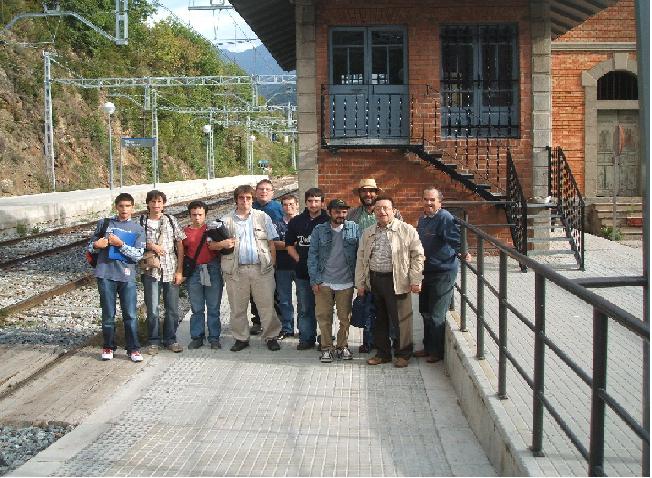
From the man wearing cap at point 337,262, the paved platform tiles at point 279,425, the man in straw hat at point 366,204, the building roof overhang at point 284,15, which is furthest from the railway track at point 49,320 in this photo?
the building roof overhang at point 284,15

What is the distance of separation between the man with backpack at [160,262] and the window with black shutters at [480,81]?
24.4ft

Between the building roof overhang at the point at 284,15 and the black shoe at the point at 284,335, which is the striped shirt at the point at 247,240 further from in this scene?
the building roof overhang at the point at 284,15

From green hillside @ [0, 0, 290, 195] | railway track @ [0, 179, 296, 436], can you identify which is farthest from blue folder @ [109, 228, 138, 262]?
green hillside @ [0, 0, 290, 195]

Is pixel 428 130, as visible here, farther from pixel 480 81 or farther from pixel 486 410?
pixel 486 410

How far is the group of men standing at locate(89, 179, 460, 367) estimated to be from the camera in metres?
8.44

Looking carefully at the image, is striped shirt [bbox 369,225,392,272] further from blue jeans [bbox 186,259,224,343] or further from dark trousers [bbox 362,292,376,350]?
blue jeans [bbox 186,259,224,343]

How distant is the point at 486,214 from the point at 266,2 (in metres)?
5.14

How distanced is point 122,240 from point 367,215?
2383 millimetres

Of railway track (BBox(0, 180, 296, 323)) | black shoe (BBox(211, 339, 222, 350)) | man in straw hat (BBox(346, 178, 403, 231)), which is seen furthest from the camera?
railway track (BBox(0, 180, 296, 323))

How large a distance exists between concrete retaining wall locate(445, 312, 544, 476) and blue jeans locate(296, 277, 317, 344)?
5.26 feet

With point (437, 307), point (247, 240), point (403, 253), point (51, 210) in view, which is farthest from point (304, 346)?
point (51, 210)

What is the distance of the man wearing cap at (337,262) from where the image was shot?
344 inches

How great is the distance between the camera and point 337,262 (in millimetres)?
8781

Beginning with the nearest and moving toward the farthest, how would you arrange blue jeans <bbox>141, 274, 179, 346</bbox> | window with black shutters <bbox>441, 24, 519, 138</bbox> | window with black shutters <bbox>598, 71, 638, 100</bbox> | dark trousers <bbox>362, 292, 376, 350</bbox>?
dark trousers <bbox>362, 292, 376, 350</bbox> → blue jeans <bbox>141, 274, 179, 346</bbox> → window with black shutters <bbox>441, 24, 519, 138</bbox> → window with black shutters <bbox>598, 71, 638, 100</bbox>
